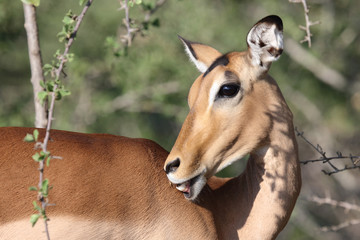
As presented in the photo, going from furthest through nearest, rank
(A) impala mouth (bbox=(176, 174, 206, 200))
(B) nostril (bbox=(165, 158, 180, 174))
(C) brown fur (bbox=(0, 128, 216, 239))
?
(A) impala mouth (bbox=(176, 174, 206, 200)) < (B) nostril (bbox=(165, 158, 180, 174)) < (C) brown fur (bbox=(0, 128, 216, 239))

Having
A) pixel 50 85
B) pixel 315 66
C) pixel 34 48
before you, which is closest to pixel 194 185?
pixel 50 85

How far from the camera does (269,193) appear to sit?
500 centimetres

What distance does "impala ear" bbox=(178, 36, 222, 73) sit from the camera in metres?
5.36

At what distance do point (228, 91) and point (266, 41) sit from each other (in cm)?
52

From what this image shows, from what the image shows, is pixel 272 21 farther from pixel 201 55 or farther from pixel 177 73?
pixel 177 73

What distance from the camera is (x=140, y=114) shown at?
1345 cm

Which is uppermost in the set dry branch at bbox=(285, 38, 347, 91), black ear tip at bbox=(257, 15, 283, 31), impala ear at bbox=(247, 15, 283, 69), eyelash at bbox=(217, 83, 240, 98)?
black ear tip at bbox=(257, 15, 283, 31)

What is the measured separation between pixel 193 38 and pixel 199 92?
537 centimetres

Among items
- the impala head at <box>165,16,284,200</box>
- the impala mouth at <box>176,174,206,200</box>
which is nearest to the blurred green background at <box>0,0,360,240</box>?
the impala head at <box>165,16,284,200</box>

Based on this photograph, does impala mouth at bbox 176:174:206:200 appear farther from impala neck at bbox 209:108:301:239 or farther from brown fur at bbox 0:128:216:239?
impala neck at bbox 209:108:301:239

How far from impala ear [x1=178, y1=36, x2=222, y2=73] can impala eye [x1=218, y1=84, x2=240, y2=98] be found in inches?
20.0

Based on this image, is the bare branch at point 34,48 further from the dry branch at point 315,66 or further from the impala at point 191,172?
the dry branch at point 315,66

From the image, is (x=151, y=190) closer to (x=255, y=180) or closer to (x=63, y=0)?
(x=255, y=180)

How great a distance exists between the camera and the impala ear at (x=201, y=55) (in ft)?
17.6
